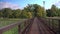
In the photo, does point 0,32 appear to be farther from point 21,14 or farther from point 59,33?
point 21,14

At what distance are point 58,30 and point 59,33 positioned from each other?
0.35 metres

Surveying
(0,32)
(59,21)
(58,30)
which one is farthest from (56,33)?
(0,32)

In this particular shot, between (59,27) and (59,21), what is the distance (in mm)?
464

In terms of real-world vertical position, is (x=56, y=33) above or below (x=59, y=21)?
below

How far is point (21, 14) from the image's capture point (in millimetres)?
52969

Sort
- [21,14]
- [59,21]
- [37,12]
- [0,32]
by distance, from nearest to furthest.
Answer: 1. [0,32]
2. [59,21]
3. [21,14]
4. [37,12]

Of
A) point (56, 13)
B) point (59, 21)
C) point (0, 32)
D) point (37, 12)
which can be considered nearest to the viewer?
point (0, 32)

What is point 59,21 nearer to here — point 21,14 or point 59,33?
point 59,33

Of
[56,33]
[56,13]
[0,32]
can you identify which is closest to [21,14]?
[56,13]

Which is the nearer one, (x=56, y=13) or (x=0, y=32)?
(x=0, y=32)

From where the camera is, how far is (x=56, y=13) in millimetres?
56562

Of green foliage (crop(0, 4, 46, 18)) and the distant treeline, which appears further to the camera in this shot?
the distant treeline

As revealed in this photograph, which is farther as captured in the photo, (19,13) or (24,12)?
(24,12)

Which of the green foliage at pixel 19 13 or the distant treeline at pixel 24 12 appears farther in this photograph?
the distant treeline at pixel 24 12
